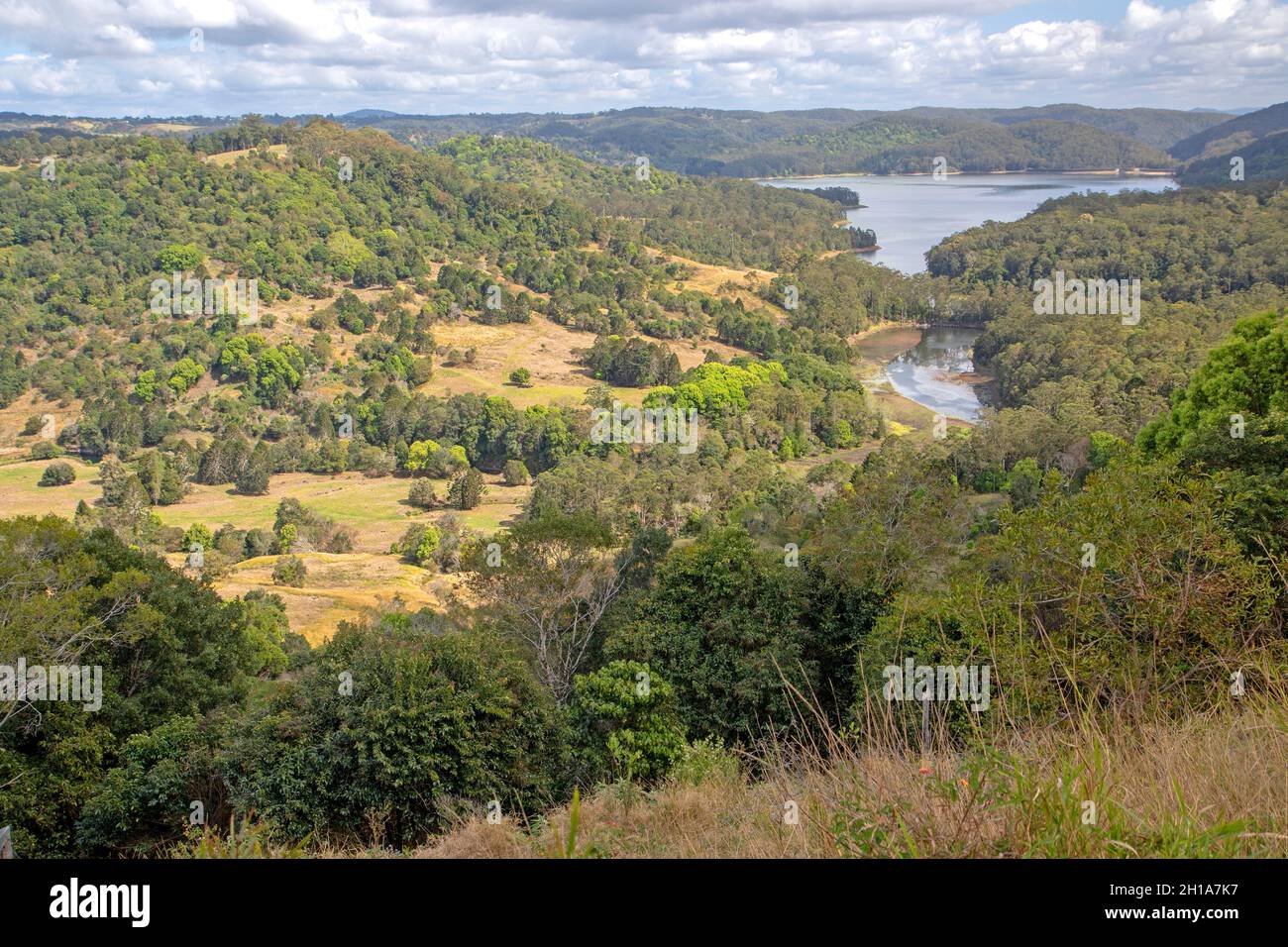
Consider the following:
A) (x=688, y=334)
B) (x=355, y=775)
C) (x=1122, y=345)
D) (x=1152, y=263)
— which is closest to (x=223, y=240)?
(x=688, y=334)

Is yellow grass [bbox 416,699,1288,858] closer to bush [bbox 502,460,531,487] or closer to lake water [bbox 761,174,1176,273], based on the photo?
bush [bbox 502,460,531,487]

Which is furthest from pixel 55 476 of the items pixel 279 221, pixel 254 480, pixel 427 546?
pixel 279 221

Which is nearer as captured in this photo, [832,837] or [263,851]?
[832,837]

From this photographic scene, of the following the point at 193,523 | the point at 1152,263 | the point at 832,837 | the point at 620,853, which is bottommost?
the point at 193,523

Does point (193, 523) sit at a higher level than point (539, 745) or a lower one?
lower

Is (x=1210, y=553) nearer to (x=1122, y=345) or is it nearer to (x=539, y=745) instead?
(x=539, y=745)

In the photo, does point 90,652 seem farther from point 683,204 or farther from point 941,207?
point 941,207
